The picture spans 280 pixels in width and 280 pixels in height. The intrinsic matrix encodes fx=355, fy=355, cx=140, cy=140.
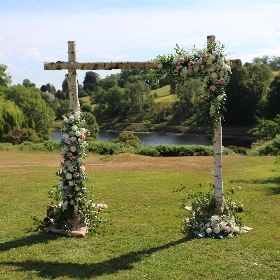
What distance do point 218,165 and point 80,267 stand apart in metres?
3.94

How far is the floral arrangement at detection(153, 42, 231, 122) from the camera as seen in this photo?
816cm

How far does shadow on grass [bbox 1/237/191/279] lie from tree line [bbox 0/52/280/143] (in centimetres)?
1975

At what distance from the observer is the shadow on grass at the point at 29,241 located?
331 inches

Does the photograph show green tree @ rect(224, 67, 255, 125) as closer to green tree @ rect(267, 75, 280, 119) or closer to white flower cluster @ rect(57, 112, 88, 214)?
green tree @ rect(267, 75, 280, 119)

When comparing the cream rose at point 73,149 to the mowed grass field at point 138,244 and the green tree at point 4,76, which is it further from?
the green tree at point 4,76

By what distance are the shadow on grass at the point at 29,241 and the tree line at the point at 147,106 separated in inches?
749

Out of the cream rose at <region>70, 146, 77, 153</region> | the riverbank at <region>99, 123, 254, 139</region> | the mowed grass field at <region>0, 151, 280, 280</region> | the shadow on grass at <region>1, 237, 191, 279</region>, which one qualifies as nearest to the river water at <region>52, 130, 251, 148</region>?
the riverbank at <region>99, 123, 254, 139</region>

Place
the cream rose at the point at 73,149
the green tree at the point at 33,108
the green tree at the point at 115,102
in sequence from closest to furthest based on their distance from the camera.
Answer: the cream rose at the point at 73,149, the green tree at the point at 33,108, the green tree at the point at 115,102

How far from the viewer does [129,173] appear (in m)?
19.4

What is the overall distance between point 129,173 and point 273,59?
462 ft

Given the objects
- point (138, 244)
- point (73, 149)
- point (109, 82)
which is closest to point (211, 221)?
point (138, 244)

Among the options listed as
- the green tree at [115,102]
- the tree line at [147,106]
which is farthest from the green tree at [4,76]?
the green tree at [115,102]

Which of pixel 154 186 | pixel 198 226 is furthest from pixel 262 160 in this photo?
pixel 198 226

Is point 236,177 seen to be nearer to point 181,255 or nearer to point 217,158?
point 217,158
